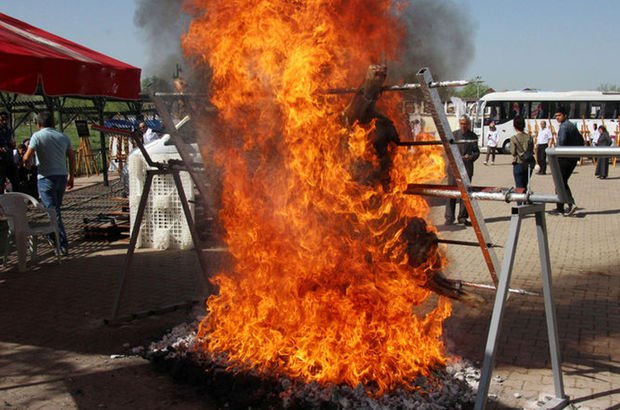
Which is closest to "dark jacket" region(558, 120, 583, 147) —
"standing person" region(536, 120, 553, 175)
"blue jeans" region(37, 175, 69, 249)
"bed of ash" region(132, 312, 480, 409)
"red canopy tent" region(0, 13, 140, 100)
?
"standing person" region(536, 120, 553, 175)

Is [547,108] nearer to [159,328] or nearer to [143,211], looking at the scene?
[143,211]

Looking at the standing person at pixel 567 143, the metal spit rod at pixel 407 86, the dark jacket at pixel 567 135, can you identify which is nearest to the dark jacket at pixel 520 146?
the standing person at pixel 567 143

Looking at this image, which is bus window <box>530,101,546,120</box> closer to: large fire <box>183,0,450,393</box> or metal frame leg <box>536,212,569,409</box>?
large fire <box>183,0,450,393</box>

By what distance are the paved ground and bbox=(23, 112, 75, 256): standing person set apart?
3.12 feet

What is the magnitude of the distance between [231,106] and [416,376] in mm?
2312

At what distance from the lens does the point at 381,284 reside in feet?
13.4

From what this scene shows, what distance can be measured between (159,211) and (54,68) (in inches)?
108

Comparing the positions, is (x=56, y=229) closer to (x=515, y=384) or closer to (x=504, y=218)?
(x=515, y=384)

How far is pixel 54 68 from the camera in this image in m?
6.95

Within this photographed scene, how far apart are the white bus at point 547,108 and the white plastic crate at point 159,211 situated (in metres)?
24.2

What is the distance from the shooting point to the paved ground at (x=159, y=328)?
4.12m

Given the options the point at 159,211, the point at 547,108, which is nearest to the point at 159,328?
the point at 159,211

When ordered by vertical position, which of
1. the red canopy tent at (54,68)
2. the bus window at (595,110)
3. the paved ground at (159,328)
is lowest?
the paved ground at (159,328)

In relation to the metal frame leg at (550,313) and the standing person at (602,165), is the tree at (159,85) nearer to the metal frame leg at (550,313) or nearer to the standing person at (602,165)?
the metal frame leg at (550,313)
